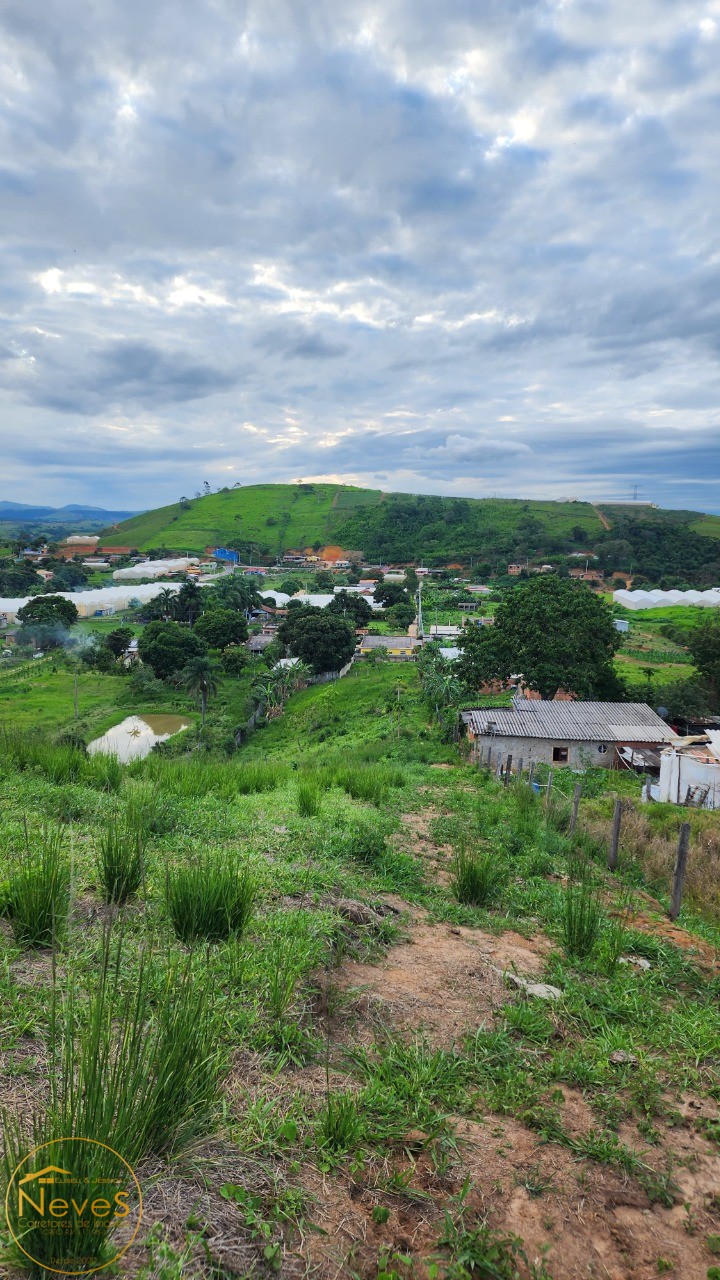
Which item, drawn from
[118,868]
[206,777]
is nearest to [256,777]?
[206,777]

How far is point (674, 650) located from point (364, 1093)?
45235 mm

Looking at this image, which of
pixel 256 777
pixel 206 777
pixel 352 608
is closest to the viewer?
pixel 206 777

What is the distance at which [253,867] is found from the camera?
451 cm

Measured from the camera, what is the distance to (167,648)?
128 feet

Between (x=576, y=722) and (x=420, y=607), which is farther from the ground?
(x=420, y=607)

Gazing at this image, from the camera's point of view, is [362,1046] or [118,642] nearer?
[362,1046]

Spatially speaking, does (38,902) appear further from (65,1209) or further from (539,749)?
(539,749)

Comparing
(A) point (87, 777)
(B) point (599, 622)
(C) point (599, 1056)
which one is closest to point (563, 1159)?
(C) point (599, 1056)

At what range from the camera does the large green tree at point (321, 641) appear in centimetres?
3891

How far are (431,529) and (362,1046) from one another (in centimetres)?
10568

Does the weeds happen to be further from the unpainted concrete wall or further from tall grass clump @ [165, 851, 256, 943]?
the unpainted concrete wall

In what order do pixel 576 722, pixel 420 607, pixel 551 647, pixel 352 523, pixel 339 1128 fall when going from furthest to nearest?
pixel 352 523
pixel 420 607
pixel 551 647
pixel 576 722
pixel 339 1128

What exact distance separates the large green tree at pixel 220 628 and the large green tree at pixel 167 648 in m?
3.93

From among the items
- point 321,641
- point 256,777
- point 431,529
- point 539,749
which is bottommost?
point 539,749
